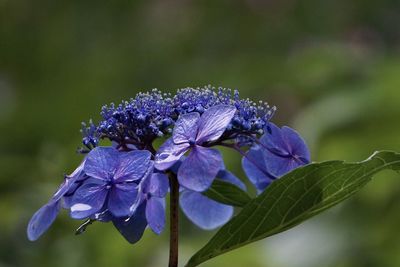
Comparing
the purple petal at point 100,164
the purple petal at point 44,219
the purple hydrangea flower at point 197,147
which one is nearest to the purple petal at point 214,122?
the purple hydrangea flower at point 197,147

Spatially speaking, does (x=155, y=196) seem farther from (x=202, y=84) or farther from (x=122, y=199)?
(x=202, y=84)

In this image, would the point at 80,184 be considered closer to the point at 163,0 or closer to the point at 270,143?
the point at 270,143

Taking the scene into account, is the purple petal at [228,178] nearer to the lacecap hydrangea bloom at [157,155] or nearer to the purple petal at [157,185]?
the lacecap hydrangea bloom at [157,155]

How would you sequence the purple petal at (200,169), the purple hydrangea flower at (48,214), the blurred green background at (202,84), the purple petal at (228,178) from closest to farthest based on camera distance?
1. the purple petal at (200,169)
2. the purple hydrangea flower at (48,214)
3. the purple petal at (228,178)
4. the blurred green background at (202,84)

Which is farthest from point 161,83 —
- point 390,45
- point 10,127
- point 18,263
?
point 18,263

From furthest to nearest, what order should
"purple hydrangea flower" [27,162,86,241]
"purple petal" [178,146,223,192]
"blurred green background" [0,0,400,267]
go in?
"blurred green background" [0,0,400,267] → "purple hydrangea flower" [27,162,86,241] → "purple petal" [178,146,223,192]

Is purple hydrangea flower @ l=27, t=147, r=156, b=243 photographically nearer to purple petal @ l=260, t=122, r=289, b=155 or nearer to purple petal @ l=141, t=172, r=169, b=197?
purple petal @ l=141, t=172, r=169, b=197

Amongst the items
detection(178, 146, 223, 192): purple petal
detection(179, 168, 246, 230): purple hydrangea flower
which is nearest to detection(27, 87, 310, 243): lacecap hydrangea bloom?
detection(178, 146, 223, 192): purple petal
